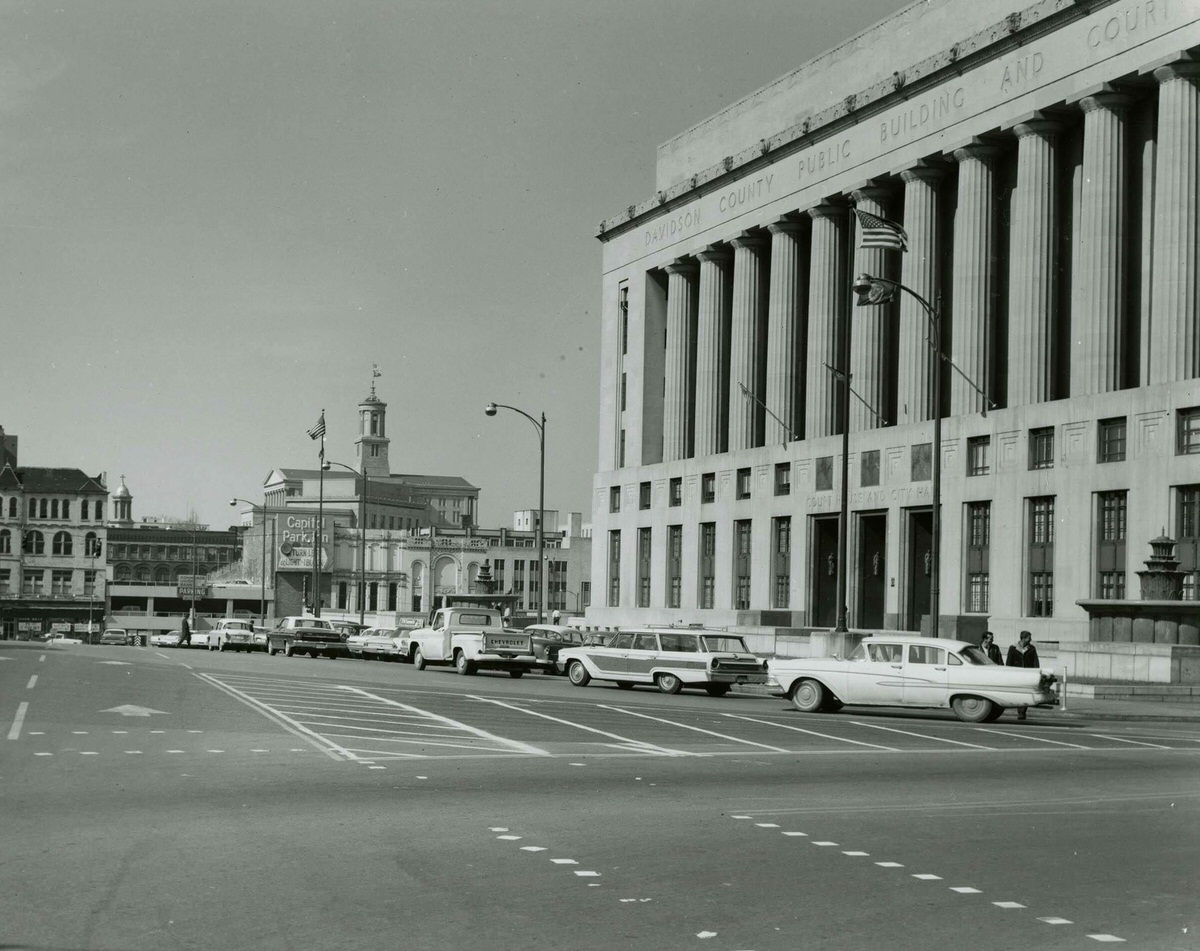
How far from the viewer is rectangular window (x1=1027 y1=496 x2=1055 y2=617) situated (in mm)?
54531

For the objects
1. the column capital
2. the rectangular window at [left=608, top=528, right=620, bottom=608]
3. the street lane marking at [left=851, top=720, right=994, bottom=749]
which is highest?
the column capital

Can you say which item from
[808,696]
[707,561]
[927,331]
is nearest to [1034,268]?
[927,331]

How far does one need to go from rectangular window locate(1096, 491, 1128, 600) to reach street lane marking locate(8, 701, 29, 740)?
122 feet

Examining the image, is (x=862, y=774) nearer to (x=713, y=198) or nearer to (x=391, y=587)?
(x=713, y=198)

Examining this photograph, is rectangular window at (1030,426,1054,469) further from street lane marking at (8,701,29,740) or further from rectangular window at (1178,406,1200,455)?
street lane marking at (8,701,29,740)

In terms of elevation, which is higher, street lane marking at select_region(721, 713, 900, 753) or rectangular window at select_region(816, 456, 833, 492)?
rectangular window at select_region(816, 456, 833, 492)

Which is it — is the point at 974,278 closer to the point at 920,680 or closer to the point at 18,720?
the point at 920,680

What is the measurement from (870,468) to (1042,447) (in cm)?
995

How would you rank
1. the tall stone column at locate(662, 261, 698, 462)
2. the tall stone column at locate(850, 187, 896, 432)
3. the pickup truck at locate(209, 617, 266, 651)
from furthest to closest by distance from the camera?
the tall stone column at locate(662, 261, 698, 462)
the pickup truck at locate(209, 617, 266, 651)
the tall stone column at locate(850, 187, 896, 432)

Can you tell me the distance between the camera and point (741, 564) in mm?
74375

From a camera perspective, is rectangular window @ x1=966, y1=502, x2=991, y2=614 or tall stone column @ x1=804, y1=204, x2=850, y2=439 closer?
rectangular window @ x1=966, y1=502, x2=991, y2=614

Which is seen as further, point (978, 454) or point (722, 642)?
point (978, 454)

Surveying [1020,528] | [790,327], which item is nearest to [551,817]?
[1020,528]

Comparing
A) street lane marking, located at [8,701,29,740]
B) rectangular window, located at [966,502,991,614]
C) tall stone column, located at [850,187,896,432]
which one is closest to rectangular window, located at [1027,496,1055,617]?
rectangular window, located at [966,502,991,614]
